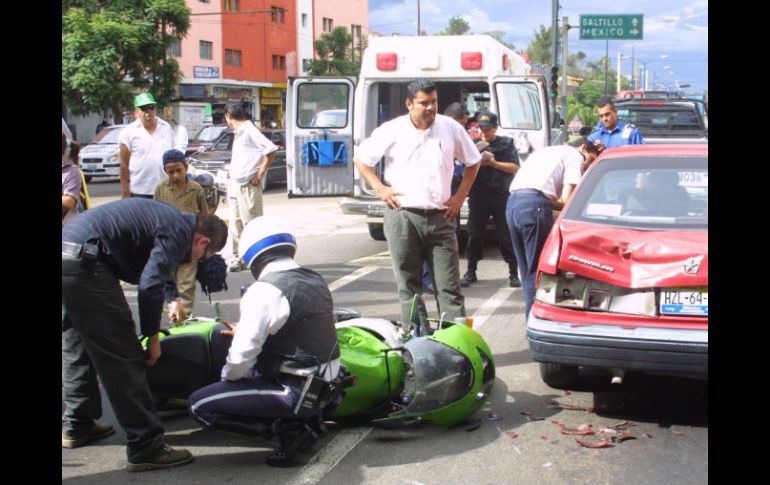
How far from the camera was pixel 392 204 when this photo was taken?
618 cm

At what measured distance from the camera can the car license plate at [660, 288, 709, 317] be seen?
16.0ft

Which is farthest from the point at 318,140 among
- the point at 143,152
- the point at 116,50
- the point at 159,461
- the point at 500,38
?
the point at 500,38

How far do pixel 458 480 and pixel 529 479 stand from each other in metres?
0.34

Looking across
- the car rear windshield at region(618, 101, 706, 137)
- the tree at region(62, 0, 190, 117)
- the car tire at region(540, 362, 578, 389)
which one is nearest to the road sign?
the tree at region(62, 0, 190, 117)

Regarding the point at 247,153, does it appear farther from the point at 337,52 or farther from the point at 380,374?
the point at 337,52

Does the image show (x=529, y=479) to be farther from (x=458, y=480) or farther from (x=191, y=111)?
(x=191, y=111)

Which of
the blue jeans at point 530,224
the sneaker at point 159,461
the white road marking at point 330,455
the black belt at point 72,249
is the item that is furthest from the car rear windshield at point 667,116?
the black belt at point 72,249

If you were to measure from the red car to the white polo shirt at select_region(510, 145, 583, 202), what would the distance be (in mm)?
813

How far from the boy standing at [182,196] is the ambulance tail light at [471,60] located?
192 inches

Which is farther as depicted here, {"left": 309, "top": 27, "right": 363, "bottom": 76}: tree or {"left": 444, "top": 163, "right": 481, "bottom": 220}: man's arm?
{"left": 309, "top": 27, "right": 363, "bottom": 76}: tree

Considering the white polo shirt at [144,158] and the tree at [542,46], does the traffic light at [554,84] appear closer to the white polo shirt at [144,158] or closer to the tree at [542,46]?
the white polo shirt at [144,158]

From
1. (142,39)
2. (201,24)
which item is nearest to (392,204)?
(142,39)

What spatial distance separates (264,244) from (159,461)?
3.91 feet

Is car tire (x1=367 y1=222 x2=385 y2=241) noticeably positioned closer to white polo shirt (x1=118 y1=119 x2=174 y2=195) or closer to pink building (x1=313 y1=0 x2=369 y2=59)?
white polo shirt (x1=118 y1=119 x2=174 y2=195)
